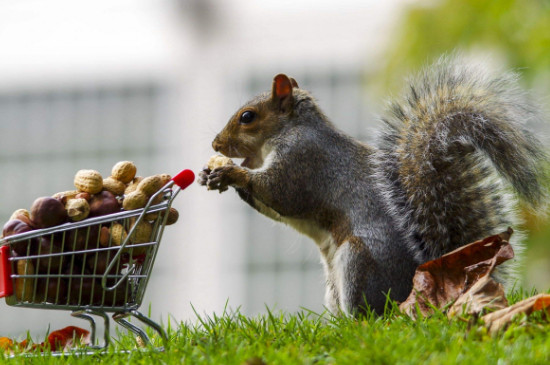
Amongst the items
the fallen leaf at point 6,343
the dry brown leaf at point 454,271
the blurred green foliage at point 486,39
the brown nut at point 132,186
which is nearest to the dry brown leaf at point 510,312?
the dry brown leaf at point 454,271

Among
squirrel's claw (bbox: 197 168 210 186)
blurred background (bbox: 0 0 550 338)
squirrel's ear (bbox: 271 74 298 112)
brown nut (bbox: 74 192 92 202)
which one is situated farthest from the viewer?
blurred background (bbox: 0 0 550 338)

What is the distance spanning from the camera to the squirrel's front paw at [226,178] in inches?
71.2

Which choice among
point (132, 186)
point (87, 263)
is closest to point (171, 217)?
point (132, 186)

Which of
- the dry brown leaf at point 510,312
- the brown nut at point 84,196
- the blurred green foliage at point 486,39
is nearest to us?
the dry brown leaf at point 510,312

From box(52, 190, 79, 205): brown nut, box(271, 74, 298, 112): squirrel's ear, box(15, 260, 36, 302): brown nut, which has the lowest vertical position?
box(15, 260, 36, 302): brown nut

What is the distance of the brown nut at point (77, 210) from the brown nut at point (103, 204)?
1.1 inches

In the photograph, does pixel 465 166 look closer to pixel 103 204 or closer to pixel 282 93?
pixel 282 93

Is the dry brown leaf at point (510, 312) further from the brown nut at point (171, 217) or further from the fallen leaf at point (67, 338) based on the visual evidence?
the fallen leaf at point (67, 338)

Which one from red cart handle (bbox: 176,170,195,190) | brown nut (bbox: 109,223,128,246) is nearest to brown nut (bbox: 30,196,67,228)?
brown nut (bbox: 109,223,128,246)

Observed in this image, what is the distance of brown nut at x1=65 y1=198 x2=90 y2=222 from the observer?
1.51 metres

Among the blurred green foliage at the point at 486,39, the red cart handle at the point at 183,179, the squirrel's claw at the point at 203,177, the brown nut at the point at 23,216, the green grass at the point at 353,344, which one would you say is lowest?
the green grass at the point at 353,344

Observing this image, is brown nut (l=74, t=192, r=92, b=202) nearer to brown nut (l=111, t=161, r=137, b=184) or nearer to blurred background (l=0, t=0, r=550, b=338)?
brown nut (l=111, t=161, r=137, b=184)

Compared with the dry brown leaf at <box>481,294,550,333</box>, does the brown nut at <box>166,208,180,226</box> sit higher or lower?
higher

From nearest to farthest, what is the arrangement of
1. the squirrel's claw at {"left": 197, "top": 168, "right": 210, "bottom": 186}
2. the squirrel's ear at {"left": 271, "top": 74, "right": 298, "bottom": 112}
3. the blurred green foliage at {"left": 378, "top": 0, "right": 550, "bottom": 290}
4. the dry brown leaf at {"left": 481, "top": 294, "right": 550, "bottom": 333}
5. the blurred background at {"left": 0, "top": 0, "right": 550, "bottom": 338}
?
the dry brown leaf at {"left": 481, "top": 294, "right": 550, "bottom": 333}, the squirrel's claw at {"left": 197, "top": 168, "right": 210, "bottom": 186}, the squirrel's ear at {"left": 271, "top": 74, "right": 298, "bottom": 112}, the blurred green foliage at {"left": 378, "top": 0, "right": 550, "bottom": 290}, the blurred background at {"left": 0, "top": 0, "right": 550, "bottom": 338}
